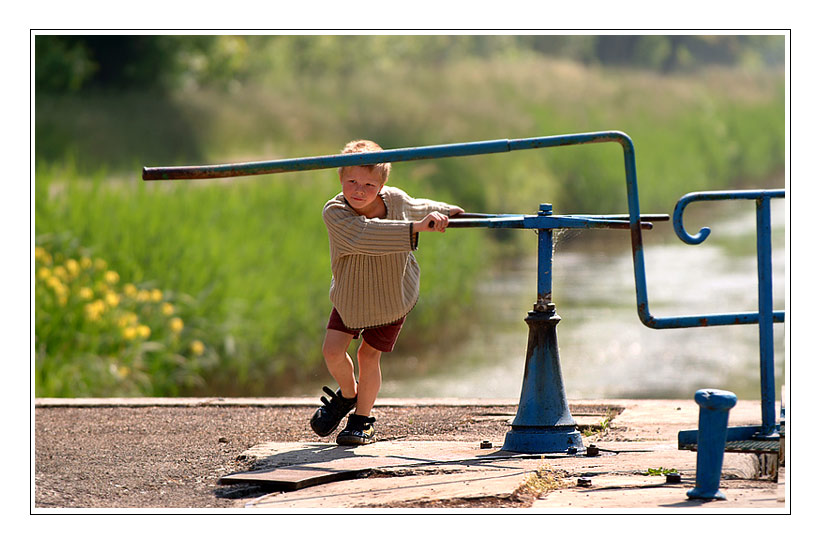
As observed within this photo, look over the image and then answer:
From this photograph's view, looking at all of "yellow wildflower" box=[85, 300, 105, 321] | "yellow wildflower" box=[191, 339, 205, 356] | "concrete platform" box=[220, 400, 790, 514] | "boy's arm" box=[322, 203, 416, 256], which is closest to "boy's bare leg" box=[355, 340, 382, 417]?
"concrete platform" box=[220, 400, 790, 514]

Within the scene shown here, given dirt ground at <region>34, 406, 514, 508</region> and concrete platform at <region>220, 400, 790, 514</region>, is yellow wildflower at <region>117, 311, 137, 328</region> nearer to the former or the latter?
dirt ground at <region>34, 406, 514, 508</region>

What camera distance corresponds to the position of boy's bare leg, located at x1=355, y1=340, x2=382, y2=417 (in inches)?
179

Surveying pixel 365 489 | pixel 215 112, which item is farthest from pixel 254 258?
pixel 215 112

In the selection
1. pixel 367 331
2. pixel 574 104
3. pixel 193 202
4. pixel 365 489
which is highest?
pixel 574 104

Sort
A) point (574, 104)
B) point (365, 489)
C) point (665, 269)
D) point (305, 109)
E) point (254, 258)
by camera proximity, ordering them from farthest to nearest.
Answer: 1. point (574, 104)
2. point (305, 109)
3. point (665, 269)
4. point (254, 258)
5. point (365, 489)

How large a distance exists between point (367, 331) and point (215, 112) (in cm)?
1636

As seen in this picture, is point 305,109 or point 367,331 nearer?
point 367,331

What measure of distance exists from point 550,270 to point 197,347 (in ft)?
15.1

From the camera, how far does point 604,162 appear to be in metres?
17.9

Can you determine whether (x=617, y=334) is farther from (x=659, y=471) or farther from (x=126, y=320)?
(x=659, y=471)

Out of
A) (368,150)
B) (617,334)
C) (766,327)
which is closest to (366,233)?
(368,150)

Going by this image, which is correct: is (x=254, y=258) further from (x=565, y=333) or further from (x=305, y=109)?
(x=305, y=109)

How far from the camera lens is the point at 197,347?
8352 millimetres

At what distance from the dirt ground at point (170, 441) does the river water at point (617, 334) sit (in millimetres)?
4176
